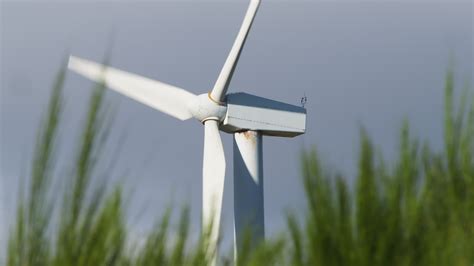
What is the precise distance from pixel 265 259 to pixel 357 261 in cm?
96

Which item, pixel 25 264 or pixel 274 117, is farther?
pixel 274 117

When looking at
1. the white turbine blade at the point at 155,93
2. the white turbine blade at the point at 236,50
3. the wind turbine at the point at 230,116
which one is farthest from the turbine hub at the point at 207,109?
the white turbine blade at the point at 236,50

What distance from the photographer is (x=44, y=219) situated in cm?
413

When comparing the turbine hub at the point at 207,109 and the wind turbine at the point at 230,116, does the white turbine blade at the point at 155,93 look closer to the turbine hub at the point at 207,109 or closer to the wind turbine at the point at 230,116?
the wind turbine at the point at 230,116

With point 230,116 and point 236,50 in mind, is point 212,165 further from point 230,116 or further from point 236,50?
point 236,50

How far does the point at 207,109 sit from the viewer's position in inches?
814

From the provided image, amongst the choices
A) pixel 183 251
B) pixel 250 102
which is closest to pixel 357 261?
pixel 183 251

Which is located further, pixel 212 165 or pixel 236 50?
pixel 236 50

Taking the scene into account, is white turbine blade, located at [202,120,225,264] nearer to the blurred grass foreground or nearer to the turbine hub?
the turbine hub

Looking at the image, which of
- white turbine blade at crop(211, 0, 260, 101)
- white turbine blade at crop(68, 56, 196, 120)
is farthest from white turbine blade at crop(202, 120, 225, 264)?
white turbine blade at crop(211, 0, 260, 101)

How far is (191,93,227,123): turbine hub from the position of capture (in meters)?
20.7

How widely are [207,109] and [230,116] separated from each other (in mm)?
758

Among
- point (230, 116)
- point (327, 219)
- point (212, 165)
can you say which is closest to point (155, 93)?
point (230, 116)

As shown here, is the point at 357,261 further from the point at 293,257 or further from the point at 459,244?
the point at 459,244
